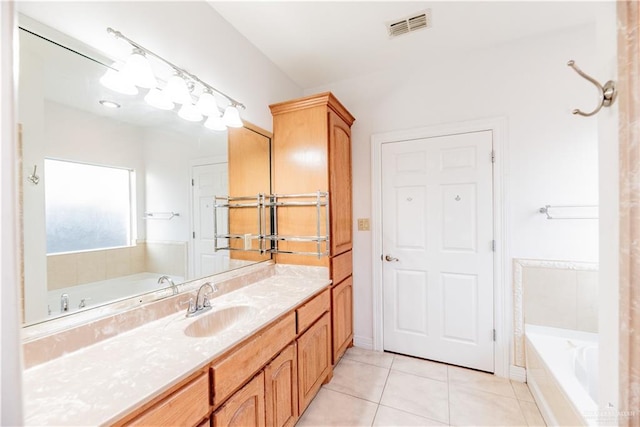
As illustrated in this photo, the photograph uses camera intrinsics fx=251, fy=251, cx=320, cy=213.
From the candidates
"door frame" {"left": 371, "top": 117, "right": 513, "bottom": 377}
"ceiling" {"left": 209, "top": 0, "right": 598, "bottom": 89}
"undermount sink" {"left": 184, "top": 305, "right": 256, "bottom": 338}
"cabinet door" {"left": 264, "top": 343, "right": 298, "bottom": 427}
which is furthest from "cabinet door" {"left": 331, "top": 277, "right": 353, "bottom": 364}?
"ceiling" {"left": 209, "top": 0, "right": 598, "bottom": 89}

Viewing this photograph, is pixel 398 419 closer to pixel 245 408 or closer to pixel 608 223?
pixel 245 408

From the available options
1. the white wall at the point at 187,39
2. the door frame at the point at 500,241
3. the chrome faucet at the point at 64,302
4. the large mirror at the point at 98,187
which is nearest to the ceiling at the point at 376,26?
the white wall at the point at 187,39

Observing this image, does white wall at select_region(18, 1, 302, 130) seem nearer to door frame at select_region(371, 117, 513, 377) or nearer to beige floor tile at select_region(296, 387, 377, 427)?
door frame at select_region(371, 117, 513, 377)

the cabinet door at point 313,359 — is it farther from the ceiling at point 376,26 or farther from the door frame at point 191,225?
the ceiling at point 376,26

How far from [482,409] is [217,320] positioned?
181cm

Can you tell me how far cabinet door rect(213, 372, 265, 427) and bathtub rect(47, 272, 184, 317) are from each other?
2.20 ft

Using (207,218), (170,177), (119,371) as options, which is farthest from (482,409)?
(170,177)

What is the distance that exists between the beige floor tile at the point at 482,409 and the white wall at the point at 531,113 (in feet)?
2.33

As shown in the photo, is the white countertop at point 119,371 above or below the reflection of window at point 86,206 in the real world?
below

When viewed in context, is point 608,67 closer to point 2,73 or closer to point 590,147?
point 2,73

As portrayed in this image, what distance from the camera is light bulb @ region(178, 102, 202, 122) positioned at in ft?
4.72

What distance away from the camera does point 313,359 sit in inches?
64.7

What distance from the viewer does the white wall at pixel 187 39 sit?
1.02m

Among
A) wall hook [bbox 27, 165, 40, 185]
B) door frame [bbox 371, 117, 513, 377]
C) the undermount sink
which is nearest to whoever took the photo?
wall hook [bbox 27, 165, 40, 185]
